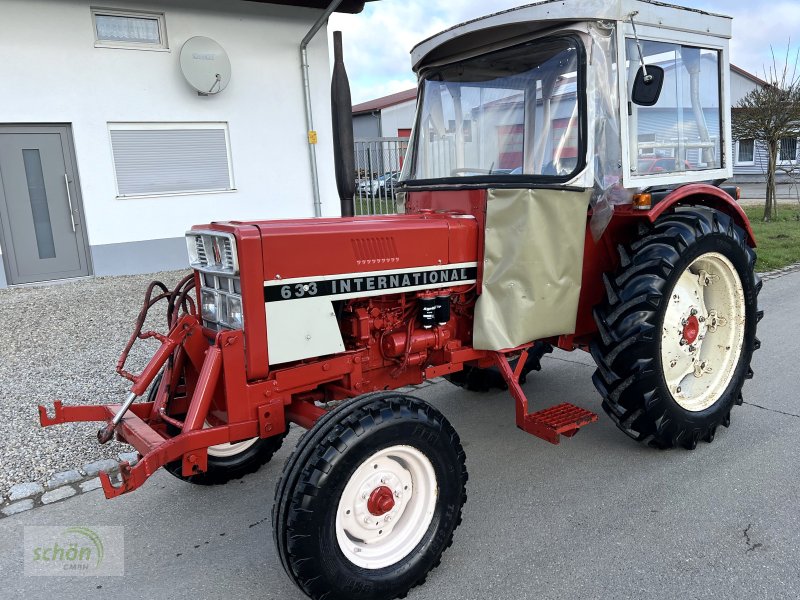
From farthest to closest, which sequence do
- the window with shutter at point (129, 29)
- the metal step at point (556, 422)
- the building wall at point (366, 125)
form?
the building wall at point (366, 125) → the window with shutter at point (129, 29) → the metal step at point (556, 422)

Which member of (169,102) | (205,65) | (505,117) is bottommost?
(505,117)

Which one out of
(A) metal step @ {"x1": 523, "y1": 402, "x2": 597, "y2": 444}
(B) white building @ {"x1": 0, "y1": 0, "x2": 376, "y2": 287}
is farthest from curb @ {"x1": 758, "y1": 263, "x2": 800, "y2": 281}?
(B) white building @ {"x1": 0, "y1": 0, "x2": 376, "y2": 287}

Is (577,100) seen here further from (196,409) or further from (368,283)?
(196,409)

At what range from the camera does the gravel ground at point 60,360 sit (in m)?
3.88

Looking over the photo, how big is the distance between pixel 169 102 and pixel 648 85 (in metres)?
7.37

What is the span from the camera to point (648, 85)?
307 cm

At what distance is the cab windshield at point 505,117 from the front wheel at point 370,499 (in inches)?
59.1

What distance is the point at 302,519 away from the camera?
229cm

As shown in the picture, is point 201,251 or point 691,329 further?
point 691,329

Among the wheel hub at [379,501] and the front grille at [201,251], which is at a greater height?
the front grille at [201,251]

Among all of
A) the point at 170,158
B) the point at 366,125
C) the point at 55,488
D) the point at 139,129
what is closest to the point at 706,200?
the point at 55,488

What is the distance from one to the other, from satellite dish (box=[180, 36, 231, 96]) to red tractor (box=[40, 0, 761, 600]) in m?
5.85

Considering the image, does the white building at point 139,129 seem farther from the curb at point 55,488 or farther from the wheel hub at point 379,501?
the wheel hub at point 379,501

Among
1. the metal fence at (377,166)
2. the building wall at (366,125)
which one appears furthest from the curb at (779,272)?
the building wall at (366,125)
